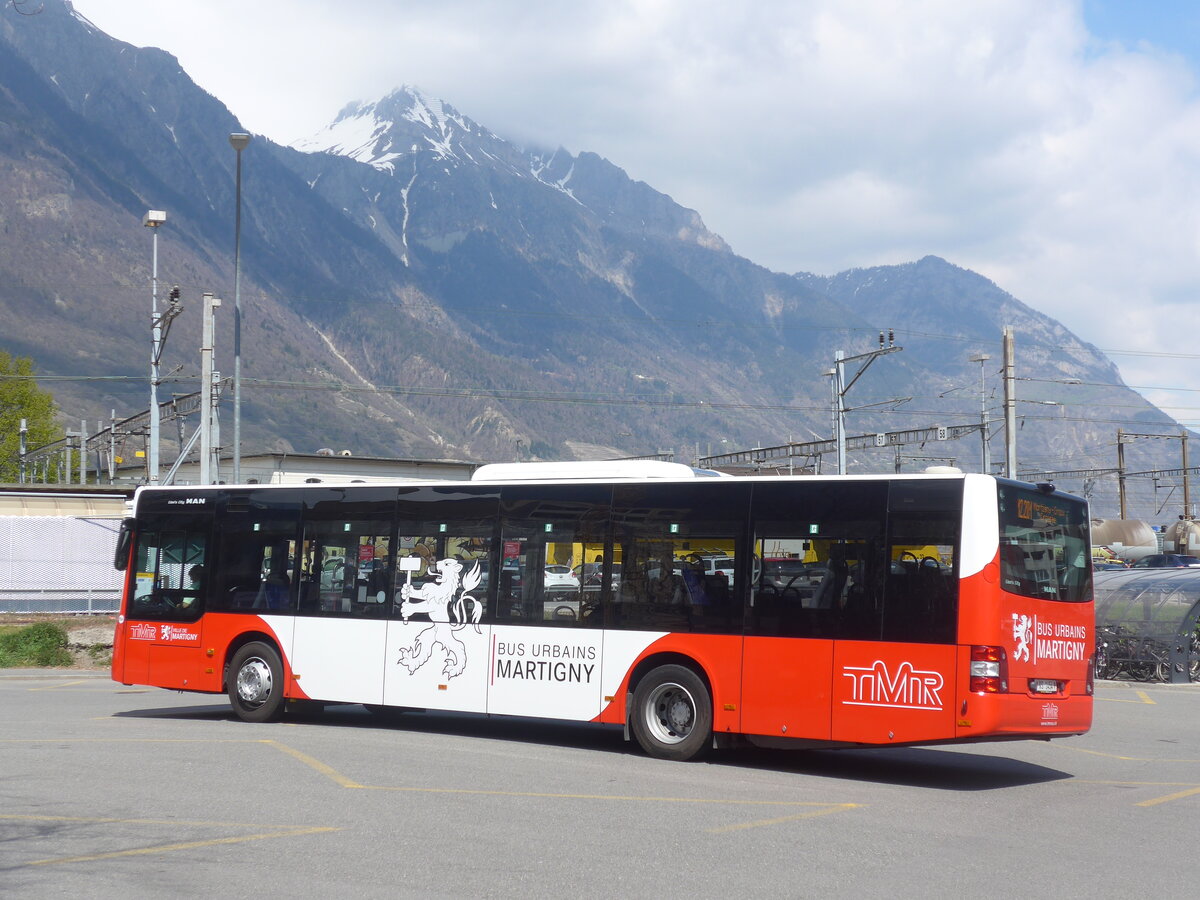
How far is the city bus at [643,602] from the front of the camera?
1173 cm

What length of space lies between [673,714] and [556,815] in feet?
12.1

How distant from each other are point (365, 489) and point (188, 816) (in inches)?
254

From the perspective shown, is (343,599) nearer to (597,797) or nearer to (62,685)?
(597,797)

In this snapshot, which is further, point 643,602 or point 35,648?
point 35,648

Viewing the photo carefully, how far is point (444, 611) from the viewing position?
48.0 feet

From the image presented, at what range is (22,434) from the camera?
76.8 metres

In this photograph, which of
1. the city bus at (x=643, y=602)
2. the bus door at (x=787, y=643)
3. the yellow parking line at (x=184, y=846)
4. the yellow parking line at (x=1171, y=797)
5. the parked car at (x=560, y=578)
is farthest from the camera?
the parked car at (x=560, y=578)

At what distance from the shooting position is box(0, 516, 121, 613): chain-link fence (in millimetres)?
31828

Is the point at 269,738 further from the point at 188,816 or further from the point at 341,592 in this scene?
the point at 188,816

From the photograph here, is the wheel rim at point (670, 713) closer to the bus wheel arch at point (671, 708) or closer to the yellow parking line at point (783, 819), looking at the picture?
the bus wheel arch at point (671, 708)

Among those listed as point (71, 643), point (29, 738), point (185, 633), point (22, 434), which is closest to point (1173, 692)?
point (185, 633)

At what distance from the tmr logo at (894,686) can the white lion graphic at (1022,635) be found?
2.41 feet

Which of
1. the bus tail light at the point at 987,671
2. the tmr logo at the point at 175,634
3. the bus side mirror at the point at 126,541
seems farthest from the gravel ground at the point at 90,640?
the bus tail light at the point at 987,671

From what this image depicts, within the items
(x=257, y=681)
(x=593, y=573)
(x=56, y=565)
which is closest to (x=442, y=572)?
Result: (x=593, y=573)
